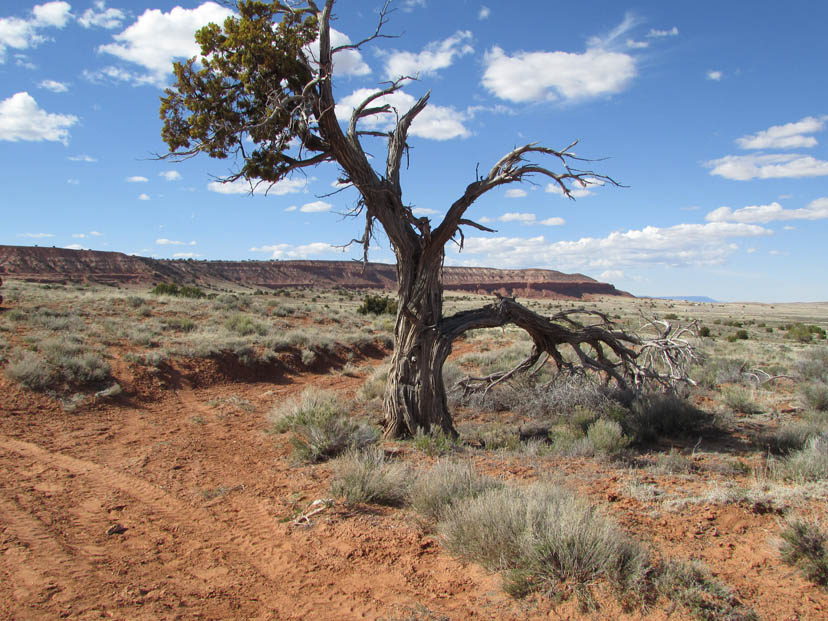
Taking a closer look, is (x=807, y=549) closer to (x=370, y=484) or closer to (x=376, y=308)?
(x=370, y=484)

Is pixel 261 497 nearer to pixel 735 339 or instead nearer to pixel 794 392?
pixel 794 392

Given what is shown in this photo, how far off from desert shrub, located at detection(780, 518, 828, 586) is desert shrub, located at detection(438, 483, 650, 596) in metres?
1.15

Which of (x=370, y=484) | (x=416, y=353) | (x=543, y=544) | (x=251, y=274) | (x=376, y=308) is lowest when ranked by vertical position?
(x=370, y=484)

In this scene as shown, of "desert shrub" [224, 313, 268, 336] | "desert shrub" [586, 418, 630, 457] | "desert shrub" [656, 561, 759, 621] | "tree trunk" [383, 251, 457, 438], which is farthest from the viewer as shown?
"desert shrub" [224, 313, 268, 336]

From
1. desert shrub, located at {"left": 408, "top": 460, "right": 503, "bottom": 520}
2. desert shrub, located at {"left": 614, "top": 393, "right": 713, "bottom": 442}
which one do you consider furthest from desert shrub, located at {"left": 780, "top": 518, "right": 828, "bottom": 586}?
desert shrub, located at {"left": 614, "top": 393, "right": 713, "bottom": 442}

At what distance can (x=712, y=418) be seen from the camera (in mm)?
9445

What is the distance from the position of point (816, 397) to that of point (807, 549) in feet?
26.6

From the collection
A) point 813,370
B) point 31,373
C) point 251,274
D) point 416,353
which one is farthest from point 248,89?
point 251,274

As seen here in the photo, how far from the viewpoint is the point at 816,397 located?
1009 cm

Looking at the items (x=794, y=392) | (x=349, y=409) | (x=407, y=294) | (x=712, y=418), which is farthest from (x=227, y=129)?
(x=794, y=392)

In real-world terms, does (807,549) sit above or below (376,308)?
below

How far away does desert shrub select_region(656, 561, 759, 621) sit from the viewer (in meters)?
3.18

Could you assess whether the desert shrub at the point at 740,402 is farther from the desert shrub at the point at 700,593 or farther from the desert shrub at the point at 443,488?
the desert shrub at the point at 700,593

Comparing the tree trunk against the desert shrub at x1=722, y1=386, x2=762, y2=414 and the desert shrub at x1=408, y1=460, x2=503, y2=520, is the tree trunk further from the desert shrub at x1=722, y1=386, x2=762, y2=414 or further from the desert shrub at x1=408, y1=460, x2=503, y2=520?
the desert shrub at x1=722, y1=386, x2=762, y2=414
